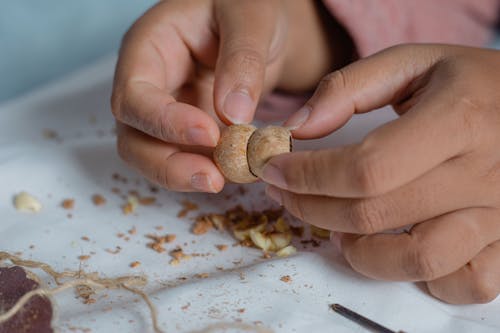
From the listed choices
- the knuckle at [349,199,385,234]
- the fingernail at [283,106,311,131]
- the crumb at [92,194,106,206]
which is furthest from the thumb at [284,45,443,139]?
the crumb at [92,194,106,206]

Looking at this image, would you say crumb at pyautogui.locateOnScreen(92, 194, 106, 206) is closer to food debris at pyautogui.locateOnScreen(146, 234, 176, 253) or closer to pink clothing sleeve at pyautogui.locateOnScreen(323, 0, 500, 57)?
food debris at pyautogui.locateOnScreen(146, 234, 176, 253)

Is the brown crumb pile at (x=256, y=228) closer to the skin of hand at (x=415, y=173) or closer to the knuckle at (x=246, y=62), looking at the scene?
the skin of hand at (x=415, y=173)

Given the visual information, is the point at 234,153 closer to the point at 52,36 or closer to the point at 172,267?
the point at 172,267

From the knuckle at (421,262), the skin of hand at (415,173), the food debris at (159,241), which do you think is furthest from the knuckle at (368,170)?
the food debris at (159,241)

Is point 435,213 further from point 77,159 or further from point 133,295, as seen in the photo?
point 77,159

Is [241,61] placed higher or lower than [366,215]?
higher

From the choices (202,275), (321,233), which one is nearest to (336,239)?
(321,233)
